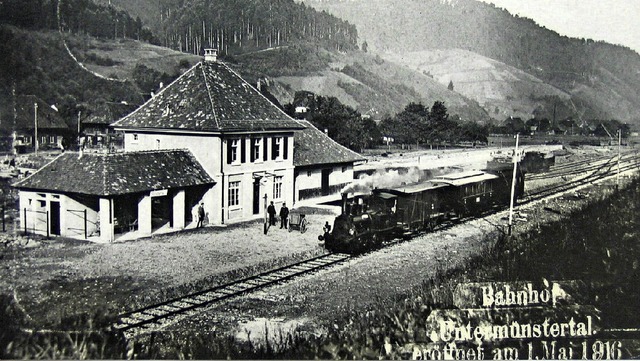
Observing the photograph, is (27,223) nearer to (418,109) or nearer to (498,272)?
(498,272)

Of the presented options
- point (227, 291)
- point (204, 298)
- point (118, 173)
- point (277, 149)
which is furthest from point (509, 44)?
point (118, 173)

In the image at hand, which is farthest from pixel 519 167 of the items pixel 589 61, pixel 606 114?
pixel 589 61

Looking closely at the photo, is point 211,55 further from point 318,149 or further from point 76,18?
point 76,18

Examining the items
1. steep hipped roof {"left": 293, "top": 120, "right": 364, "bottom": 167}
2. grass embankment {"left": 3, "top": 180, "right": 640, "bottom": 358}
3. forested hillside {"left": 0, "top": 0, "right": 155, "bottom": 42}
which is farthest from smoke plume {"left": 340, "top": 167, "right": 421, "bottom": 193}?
forested hillside {"left": 0, "top": 0, "right": 155, "bottom": 42}

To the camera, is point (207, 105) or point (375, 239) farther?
point (207, 105)

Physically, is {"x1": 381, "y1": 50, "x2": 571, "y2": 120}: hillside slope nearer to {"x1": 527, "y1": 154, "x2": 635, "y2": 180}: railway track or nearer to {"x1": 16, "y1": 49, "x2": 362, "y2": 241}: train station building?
{"x1": 527, "y1": 154, "x2": 635, "y2": 180}: railway track

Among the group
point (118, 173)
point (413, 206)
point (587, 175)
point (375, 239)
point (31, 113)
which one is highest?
point (31, 113)
